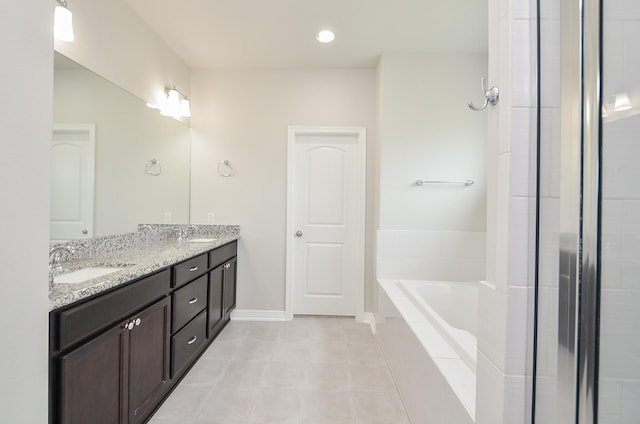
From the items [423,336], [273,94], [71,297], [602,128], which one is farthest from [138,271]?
[273,94]

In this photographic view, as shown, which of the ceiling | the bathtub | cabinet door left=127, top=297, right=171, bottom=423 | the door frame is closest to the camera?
the bathtub

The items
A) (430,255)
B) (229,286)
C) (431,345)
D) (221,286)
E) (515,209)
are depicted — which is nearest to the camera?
(515,209)

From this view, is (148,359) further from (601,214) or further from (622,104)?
(622,104)

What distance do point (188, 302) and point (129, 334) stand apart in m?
0.63

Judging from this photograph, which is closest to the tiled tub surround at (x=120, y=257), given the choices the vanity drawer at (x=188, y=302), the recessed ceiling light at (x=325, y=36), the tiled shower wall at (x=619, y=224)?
the vanity drawer at (x=188, y=302)

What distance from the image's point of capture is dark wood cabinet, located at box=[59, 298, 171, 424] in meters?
1.04

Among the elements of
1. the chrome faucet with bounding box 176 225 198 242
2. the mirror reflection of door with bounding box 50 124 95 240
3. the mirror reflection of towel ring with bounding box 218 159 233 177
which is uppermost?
the mirror reflection of towel ring with bounding box 218 159 233 177

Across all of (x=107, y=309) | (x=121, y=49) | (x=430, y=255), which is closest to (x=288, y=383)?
(x=107, y=309)

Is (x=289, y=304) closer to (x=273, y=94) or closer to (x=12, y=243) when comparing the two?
(x=273, y=94)

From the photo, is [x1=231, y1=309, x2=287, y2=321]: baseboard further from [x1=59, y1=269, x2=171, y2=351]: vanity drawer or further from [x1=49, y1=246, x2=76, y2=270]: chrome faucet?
[x1=49, y1=246, x2=76, y2=270]: chrome faucet

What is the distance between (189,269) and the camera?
6.47ft

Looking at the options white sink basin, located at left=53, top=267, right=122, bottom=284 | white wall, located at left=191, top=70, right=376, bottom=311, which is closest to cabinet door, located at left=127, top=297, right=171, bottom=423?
white sink basin, located at left=53, top=267, right=122, bottom=284

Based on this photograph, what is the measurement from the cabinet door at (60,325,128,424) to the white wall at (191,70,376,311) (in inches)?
69.3

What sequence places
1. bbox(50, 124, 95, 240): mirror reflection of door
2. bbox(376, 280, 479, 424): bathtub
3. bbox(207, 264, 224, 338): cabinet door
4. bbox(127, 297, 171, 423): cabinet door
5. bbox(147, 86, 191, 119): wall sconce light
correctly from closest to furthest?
bbox(376, 280, 479, 424): bathtub < bbox(127, 297, 171, 423): cabinet door < bbox(50, 124, 95, 240): mirror reflection of door < bbox(207, 264, 224, 338): cabinet door < bbox(147, 86, 191, 119): wall sconce light
